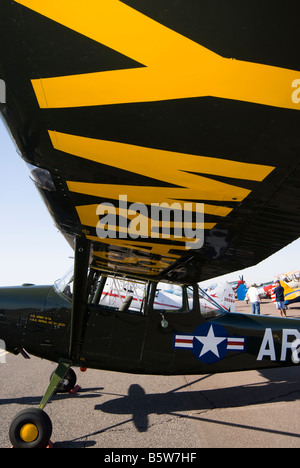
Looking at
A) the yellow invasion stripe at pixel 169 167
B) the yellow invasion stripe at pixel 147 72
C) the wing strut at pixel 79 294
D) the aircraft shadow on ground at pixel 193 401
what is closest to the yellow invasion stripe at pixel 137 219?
the yellow invasion stripe at pixel 169 167

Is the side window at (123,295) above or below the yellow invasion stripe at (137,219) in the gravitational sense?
below

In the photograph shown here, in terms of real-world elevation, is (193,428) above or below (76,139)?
below

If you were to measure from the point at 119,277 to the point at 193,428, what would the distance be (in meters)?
2.12

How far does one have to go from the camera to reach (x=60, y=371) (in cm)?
380

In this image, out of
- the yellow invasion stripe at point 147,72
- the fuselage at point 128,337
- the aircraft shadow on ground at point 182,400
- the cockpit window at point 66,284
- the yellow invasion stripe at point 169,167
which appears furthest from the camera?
the cockpit window at point 66,284

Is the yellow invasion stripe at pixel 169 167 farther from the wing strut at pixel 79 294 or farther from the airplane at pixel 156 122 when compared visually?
the wing strut at pixel 79 294

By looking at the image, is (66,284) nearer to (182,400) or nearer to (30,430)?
(30,430)

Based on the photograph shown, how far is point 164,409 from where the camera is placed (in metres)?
4.13

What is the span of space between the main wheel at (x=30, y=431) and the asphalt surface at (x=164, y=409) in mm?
145

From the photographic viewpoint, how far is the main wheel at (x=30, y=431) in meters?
3.13

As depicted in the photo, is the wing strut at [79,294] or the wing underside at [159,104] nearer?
the wing underside at [159,104]

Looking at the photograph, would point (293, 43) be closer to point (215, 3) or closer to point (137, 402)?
point (215, 3)
